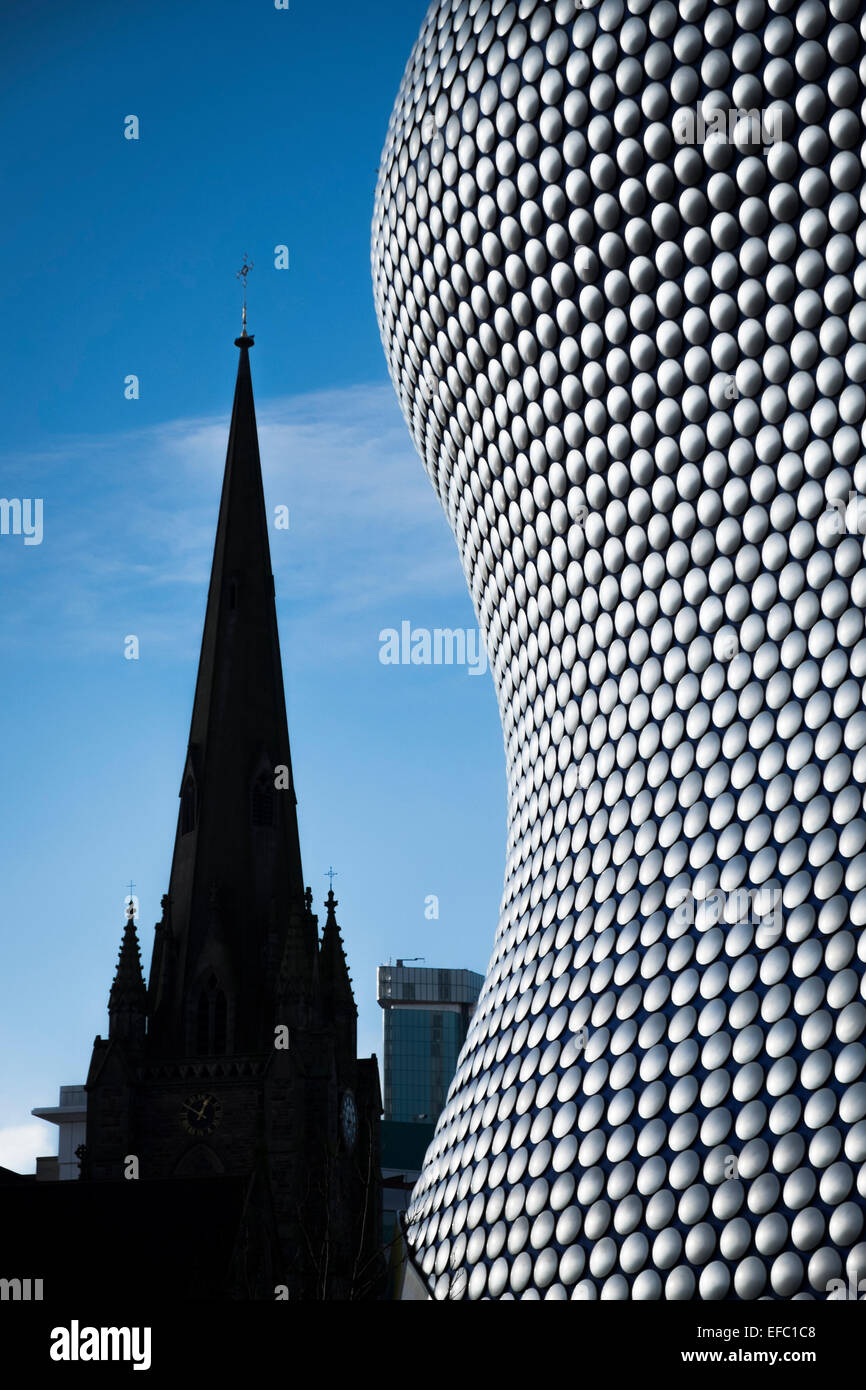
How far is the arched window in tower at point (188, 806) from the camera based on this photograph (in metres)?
46.1

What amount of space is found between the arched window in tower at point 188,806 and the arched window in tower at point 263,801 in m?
1.63

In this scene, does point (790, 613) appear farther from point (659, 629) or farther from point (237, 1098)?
point (237, 1098)

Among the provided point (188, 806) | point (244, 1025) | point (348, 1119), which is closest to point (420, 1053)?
point (348, 1119)

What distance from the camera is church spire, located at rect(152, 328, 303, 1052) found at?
44.0m

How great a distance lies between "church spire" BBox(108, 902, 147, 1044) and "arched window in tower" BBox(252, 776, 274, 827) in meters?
4.80

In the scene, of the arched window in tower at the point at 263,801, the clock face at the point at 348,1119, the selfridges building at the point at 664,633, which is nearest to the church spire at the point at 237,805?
the arched window in tower at the point at 263,801

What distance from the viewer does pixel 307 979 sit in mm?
43344

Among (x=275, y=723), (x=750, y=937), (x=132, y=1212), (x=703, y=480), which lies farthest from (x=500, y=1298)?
(x=275, y=723)

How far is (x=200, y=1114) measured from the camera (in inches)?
1699

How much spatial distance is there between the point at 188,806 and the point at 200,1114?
26.6 feet

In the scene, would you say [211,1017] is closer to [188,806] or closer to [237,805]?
[237,805]

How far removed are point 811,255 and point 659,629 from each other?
4565 mm

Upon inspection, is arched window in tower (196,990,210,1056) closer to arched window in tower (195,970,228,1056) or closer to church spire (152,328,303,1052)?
arched window in tower (195,970,228,1056)

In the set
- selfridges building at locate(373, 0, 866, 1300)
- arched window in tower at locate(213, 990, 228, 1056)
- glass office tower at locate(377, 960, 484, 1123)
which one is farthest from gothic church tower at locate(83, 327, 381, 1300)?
glass office tower at locate(377, 960, 484, 1123)
